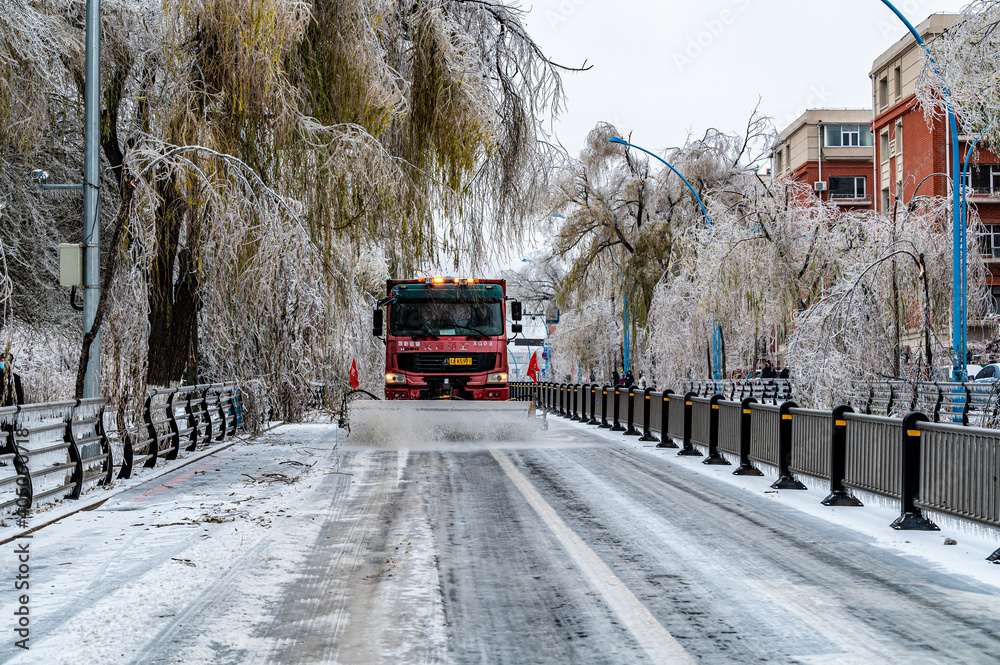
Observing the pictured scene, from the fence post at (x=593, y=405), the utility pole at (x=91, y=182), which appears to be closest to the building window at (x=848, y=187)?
the fence post at (x=593, y=405)

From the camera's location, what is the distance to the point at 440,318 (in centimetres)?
1997

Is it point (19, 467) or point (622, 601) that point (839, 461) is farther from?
point (19, 467)

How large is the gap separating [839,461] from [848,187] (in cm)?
7413

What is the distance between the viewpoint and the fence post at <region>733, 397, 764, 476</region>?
13.3 meters

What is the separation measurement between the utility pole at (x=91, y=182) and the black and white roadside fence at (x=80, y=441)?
2.72 ft

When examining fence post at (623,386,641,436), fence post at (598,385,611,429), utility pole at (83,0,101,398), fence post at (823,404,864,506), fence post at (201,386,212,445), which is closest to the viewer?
fence post at (823,404,864,506)

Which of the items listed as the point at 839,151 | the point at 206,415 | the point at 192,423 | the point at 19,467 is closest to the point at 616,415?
the point at 206,415

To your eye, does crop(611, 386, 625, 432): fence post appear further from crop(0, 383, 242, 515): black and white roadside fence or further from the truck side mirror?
crop(0, 383, 242, 515): black and white roadside fence

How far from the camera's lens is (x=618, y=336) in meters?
53.4

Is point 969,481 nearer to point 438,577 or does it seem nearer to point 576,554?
point 576,554

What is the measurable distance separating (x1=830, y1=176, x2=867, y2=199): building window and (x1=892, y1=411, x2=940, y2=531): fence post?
241ft

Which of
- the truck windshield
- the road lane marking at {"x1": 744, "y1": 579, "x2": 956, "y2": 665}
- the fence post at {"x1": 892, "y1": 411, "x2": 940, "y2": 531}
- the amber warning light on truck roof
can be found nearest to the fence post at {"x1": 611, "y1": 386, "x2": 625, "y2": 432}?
the truck windshield

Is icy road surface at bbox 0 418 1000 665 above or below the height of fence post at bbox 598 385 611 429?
below

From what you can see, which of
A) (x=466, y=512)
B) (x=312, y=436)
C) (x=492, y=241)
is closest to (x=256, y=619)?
(x=466, y=512)
